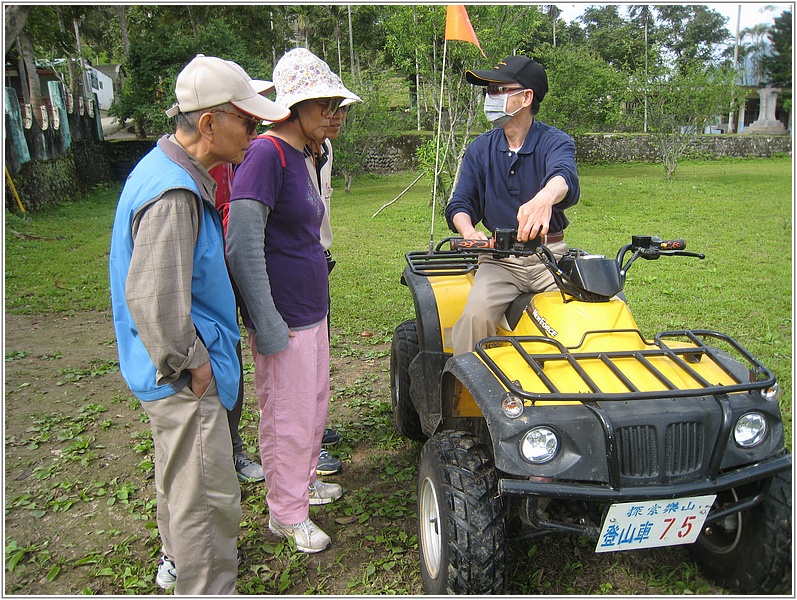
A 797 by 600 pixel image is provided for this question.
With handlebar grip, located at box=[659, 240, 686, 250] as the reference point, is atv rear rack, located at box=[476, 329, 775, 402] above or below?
below

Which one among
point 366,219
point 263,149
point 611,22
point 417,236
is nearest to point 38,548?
point 263,149

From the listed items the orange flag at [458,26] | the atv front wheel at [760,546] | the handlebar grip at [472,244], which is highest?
the orange flag at [458,26]

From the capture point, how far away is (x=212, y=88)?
225cm

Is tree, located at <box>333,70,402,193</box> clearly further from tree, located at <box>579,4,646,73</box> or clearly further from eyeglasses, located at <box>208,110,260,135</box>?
tree, located at <box>579,4,646,73</box>

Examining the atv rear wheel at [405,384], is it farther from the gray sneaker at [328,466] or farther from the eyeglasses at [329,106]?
the eyeglasses at [329,106]

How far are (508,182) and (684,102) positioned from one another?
19.3m

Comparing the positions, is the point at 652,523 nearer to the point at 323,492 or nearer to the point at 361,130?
the point at 323,492

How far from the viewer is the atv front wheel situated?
2.47 meters

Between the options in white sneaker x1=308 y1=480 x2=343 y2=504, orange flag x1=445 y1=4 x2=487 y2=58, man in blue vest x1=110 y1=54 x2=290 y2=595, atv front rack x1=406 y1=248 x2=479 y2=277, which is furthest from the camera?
orange flag x1=445 y1=4 x2=487 y2=58

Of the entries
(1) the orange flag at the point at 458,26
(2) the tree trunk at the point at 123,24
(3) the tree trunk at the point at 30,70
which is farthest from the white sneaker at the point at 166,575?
(2) the tree trunk at the point at 123,24

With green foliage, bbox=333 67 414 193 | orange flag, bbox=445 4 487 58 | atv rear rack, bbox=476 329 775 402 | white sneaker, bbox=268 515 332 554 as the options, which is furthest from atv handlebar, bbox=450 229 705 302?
green foliage, bbox=333 67 414 193

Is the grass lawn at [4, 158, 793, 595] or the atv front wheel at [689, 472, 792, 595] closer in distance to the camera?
the atv front wheel at [689, 472, 792, 595]

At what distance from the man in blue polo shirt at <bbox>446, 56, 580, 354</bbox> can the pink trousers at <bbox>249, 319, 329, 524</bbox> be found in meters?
0.69

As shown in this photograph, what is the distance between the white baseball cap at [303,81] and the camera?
277 cm
